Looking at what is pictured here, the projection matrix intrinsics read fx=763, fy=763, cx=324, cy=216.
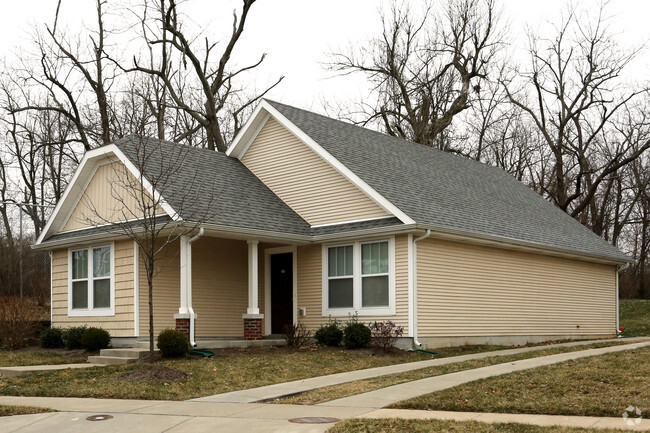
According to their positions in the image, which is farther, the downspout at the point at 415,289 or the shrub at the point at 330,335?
the shrub at the point at 330,335

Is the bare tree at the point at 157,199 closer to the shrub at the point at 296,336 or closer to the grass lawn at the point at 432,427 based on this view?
the shrub at the point at 296,336

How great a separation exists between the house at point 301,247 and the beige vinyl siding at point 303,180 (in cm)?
4

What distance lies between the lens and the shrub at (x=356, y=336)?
17734 millimetres

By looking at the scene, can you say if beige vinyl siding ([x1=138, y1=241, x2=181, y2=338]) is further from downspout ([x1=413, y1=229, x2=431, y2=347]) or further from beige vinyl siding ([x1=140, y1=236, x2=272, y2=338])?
downspout ([x1=413, y1=229, x2=431, y2=347])

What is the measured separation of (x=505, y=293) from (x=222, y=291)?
7.87 meters

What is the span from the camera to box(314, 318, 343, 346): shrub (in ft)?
60.9

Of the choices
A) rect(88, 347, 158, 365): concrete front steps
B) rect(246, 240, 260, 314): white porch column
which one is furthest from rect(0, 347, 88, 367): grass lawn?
rect(246, 240, 260, 314): white porch column

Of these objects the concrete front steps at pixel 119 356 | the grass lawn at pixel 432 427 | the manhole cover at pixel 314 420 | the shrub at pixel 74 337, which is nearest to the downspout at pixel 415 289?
the concrete front steps at pixel 119 356

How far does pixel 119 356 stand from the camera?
1689 centimetres

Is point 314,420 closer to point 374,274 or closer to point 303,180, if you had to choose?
point 374,274

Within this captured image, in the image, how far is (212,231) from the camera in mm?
18047

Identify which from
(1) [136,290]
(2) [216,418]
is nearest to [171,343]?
(1) [136,290]

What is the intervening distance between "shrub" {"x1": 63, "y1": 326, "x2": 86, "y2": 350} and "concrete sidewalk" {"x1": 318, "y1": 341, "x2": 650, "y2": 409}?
10.2 metres

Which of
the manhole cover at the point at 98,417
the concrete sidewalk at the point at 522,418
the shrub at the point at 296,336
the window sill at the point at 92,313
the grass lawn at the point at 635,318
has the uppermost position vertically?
the window sill at the point at 92,313
